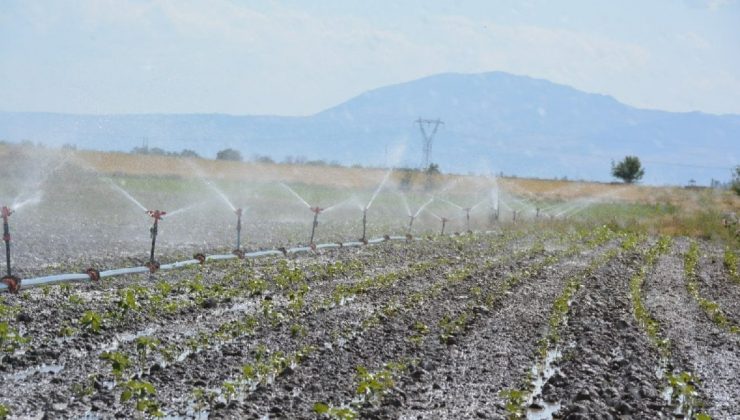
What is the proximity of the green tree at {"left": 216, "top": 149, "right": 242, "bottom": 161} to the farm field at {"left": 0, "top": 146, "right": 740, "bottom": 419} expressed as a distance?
4872 centimetres

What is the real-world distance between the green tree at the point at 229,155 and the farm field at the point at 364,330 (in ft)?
160

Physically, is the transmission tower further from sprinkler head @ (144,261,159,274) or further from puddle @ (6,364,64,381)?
puddle @ (6,364,64,381)

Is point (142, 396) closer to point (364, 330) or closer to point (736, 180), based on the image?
point (364, 330)

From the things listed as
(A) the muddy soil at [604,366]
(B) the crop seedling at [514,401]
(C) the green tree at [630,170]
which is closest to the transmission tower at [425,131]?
(A) the muddy soil at [604,366]

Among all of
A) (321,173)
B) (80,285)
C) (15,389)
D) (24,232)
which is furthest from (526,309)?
(321,173)

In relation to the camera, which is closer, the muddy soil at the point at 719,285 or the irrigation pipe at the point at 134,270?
the irrigation pipe at the point at 134,270

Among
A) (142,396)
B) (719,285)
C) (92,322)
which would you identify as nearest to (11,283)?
(92,322)

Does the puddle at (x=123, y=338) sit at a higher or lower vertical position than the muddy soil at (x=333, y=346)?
lower

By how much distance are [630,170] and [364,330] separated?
9182 centimetres

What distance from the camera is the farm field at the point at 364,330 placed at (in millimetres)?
8219

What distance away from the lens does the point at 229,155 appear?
257 ft

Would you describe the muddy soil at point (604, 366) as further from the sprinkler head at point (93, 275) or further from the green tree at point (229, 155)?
the green tree at point (229, 155)

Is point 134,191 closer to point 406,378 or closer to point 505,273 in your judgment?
point 505,273

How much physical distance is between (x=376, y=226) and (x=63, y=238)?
15.7 meters
